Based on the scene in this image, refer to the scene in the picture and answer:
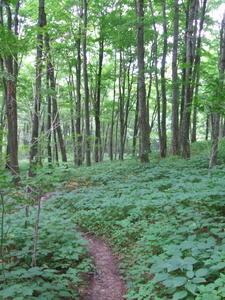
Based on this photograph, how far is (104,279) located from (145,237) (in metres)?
0.96

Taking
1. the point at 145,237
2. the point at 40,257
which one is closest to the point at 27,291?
the point at 40,257

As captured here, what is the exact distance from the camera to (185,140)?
9898 millimetres

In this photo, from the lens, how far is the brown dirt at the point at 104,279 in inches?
128

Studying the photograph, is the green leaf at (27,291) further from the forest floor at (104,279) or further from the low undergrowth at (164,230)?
the low undergrowth at (164,230)

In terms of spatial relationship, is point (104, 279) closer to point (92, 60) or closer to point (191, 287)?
point (191, 287)

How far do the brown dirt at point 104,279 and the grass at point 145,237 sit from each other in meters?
0.16

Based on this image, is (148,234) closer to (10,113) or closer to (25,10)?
(10,113)

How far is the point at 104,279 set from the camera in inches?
143

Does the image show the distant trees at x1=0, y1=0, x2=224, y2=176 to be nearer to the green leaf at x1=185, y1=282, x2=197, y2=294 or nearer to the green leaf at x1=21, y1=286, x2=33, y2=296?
the green leaf at x1=21, y1=286, x2=33, y2=296

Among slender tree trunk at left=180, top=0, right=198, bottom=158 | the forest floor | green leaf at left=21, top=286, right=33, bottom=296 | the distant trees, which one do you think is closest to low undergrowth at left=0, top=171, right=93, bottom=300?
green leaf at left=21, top=286, right=33, bottom=296

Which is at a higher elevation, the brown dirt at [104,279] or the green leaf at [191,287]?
the green leaf at [191,287]

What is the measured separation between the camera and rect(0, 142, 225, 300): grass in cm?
261

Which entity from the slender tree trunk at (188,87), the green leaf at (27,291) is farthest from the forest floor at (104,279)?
the slender tree trunk at (188,87)

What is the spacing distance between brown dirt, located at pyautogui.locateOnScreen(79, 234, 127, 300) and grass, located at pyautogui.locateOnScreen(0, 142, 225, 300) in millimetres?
158
